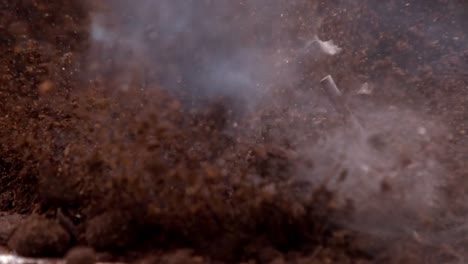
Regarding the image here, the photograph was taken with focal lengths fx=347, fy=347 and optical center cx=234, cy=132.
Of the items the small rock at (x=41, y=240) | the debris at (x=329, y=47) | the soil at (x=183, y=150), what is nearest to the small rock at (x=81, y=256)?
the soil at (x=183, y=150)

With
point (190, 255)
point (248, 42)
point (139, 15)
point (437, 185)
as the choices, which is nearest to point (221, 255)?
point (190, 255)

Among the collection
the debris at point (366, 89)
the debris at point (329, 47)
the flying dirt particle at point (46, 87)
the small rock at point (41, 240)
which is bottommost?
the debris at point (366, 89)

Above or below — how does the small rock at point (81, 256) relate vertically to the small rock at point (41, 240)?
below

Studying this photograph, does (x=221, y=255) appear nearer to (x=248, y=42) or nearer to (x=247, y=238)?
(x=247, y=238)

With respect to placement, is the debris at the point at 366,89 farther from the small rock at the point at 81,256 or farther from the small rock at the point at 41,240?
the small rock at the point at 41,240

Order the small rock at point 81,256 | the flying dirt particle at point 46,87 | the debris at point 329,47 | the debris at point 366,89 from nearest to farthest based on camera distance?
the small rock at point 81,256 → the flying dirt particle at point 46,87 → the debris at point 366,89 → the debris at point 329,47

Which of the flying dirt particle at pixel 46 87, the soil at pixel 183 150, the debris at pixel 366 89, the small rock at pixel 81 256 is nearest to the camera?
the small rock at pixel 81 256

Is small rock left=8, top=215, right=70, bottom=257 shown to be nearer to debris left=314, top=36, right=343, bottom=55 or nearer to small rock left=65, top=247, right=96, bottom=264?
small rock left=65, top=247, right=96, bottom=264

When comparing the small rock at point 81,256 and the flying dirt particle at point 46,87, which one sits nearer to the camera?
the small rock at point 81,256

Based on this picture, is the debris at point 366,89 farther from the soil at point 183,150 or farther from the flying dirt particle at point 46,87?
the flying dirt particle at point 46,87
